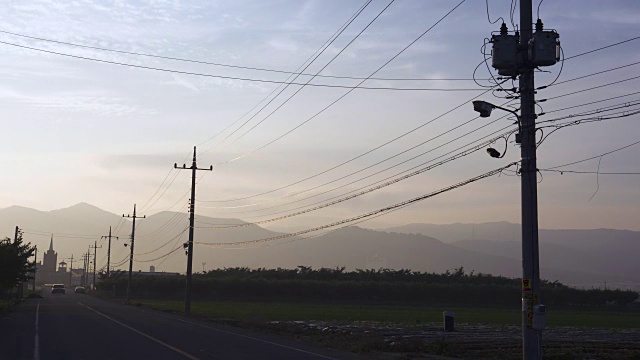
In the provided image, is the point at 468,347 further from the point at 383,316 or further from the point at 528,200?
the point at 383,316

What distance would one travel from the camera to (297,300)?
4744 inches

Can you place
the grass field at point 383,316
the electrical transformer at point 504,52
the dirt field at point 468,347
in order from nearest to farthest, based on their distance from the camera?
the electrical transformer at point 504,52 → the dirt field at point 468,347 → the grass field at point 383,316

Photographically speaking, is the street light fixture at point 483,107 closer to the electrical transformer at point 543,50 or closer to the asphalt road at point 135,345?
the electrical transformer at point 543,50

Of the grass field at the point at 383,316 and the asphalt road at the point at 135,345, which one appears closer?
the asphalt road at the point at 135,345

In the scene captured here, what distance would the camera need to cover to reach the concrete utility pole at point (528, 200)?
2123cm

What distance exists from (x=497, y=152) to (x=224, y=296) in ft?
342

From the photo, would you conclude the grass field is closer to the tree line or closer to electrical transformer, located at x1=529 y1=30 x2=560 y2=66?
the tree line

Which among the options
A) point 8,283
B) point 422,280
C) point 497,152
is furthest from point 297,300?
point 497,152

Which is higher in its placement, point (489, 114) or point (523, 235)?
point (489, 114)

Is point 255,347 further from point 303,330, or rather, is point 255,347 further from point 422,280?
point 422,280

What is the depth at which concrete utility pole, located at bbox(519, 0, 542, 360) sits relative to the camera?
69.7ft

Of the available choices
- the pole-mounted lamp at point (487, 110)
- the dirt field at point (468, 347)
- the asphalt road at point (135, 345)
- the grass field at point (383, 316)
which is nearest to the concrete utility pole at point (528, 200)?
the pole-mounted lamp at point (487, 110)

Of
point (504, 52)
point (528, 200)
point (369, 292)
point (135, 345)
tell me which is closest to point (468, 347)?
point (528, 200)

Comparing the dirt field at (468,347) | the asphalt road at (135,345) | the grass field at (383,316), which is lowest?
the grass field at (383,316)
